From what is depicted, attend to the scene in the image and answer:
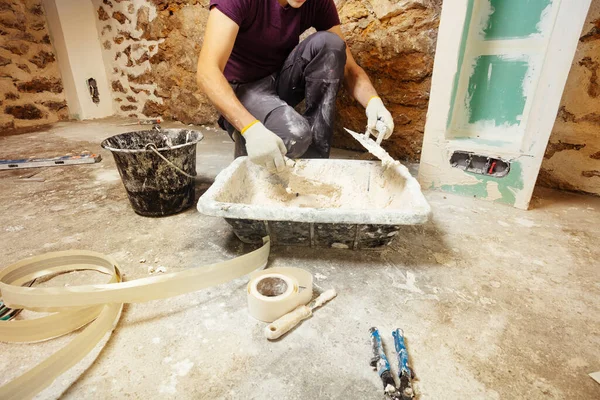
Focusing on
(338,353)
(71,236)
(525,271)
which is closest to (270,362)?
(338,353)

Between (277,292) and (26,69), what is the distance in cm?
338

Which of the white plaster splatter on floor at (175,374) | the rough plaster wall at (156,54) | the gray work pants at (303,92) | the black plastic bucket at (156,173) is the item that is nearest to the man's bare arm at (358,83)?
A: the gray work pants at (303,92)

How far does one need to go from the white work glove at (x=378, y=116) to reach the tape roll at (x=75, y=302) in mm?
740

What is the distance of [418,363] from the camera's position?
2.20 ft

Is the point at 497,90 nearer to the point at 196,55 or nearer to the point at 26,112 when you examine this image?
the point at 196,55

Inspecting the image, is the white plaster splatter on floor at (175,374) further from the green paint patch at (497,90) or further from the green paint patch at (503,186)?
the green paint patch at (497,90)

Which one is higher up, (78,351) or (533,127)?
(533,127)

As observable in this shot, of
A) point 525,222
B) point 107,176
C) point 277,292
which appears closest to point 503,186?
point 525,222

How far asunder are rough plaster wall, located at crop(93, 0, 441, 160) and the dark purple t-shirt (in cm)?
31

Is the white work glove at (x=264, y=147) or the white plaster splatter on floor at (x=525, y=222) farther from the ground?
the white work glove at (x=264, y=147)

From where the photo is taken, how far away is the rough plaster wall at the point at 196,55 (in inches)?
66.1

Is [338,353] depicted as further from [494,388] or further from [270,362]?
[494,388]

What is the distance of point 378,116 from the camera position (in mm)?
1317

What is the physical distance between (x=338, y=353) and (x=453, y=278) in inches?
18.1
